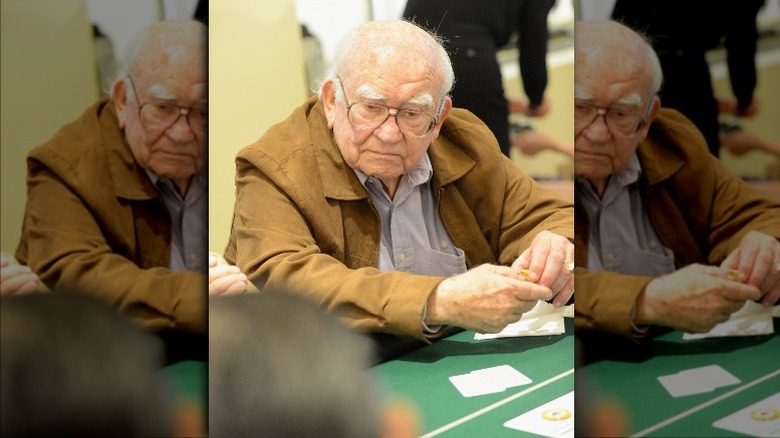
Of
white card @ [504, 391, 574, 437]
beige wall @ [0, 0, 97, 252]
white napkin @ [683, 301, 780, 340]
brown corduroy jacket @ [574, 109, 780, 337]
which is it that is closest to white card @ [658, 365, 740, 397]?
white napkin @ [683, 301, 780, 340]

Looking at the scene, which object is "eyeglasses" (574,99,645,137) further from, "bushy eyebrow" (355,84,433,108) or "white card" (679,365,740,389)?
"white card" (679,365,740,389)

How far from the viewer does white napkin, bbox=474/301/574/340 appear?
2.67 meters

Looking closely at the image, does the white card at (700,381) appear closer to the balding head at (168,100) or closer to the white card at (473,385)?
the white card at (473,385)

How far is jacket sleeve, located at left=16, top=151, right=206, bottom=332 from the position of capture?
257cm

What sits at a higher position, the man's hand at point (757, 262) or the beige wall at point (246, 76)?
the beige wall at point (246, 76)

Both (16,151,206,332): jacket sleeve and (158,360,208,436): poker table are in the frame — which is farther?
(158,360,208,436): poker table

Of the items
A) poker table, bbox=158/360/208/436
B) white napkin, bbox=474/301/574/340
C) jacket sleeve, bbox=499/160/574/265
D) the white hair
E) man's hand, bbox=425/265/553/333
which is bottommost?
poker table, bbox=158/360/208/436

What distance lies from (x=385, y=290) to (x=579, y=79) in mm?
883

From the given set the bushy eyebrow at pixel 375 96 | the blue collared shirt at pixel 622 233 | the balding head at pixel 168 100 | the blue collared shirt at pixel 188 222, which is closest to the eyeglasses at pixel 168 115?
the balding head at pixel 168 100

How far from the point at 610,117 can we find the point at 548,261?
0.48 metres

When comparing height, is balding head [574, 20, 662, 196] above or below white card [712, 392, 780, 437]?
above

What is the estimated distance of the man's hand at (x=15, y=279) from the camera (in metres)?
2.55

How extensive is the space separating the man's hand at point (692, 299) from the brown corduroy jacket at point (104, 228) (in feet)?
4.61

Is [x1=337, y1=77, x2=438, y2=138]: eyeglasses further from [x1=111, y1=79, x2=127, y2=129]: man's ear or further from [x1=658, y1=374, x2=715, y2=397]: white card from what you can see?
[x1=658, y1=374, x2=715, y2=397]: white card
